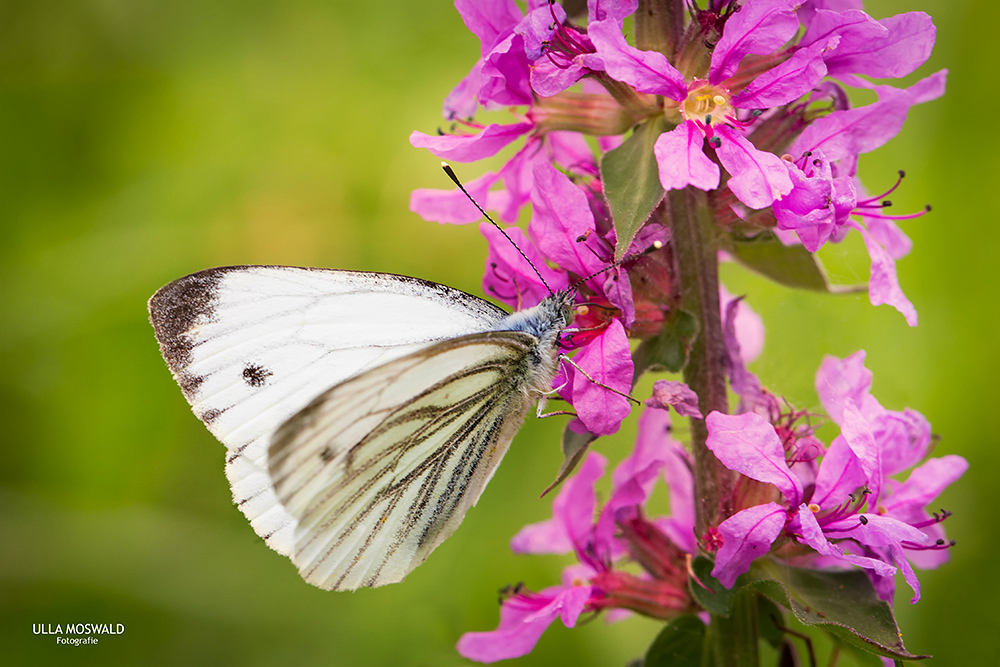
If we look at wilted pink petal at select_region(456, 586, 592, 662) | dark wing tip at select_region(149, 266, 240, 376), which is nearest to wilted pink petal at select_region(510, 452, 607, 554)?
wilted pink petal at select_region(456, 586, 592, 662)

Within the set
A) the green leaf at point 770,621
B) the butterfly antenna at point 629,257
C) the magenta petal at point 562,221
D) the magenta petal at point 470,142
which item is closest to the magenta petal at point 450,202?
the magenta petal at point 470,142

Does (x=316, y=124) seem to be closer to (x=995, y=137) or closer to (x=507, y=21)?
(x=507, y=21)

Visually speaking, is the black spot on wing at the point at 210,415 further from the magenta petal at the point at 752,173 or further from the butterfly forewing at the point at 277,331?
the magenta petal at the point at 752,173

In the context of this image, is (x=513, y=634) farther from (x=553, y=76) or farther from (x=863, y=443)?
(x=553, y=76)

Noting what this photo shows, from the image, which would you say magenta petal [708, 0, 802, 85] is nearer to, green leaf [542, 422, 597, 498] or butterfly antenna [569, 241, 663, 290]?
butterfly antenna [569, 241, 663, 290]

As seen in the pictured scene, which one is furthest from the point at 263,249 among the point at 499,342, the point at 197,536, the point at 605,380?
the point at 605,380
